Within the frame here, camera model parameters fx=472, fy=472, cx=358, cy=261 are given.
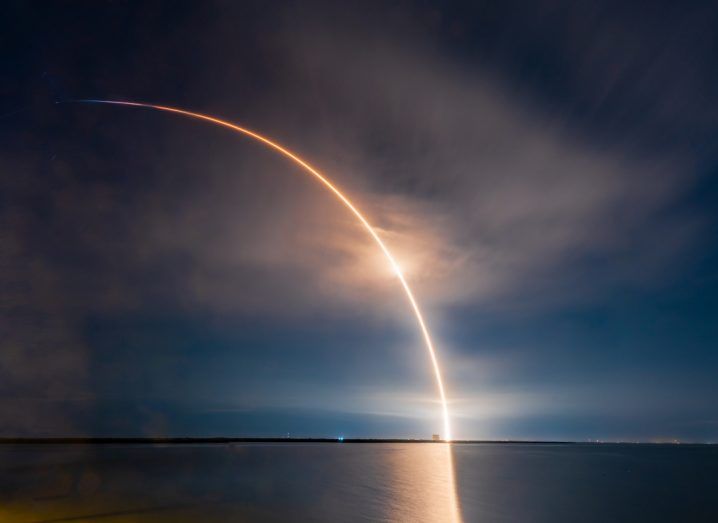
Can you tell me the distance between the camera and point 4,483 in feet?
149

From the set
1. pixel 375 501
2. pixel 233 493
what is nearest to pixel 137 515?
pixel 233 493

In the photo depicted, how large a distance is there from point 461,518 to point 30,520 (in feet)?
83.5

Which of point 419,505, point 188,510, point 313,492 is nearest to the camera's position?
point 188,510

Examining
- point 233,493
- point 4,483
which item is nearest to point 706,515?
point 233,493

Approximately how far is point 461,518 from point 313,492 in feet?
53.2

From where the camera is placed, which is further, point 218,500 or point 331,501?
point 331,501

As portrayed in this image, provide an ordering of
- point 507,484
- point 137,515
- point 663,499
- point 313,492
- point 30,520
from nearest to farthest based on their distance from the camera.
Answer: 1. point 30,520
2. point 137,515
3. point 313,492
4. point 663,499
5. point 507,484

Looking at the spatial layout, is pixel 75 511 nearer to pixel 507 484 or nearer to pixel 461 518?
pixel 461 518

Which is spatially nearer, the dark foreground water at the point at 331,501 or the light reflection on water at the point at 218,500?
the light reflection on water at the point at 218,500

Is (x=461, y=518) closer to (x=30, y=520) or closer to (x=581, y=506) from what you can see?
(x=581, y=506)

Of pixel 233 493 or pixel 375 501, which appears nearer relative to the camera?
pixel 375 501

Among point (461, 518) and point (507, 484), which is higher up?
point (507, 484)

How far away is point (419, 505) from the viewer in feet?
122

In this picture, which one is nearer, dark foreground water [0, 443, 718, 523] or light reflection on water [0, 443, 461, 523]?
light reflection on water [0, 443, 461, 523]
